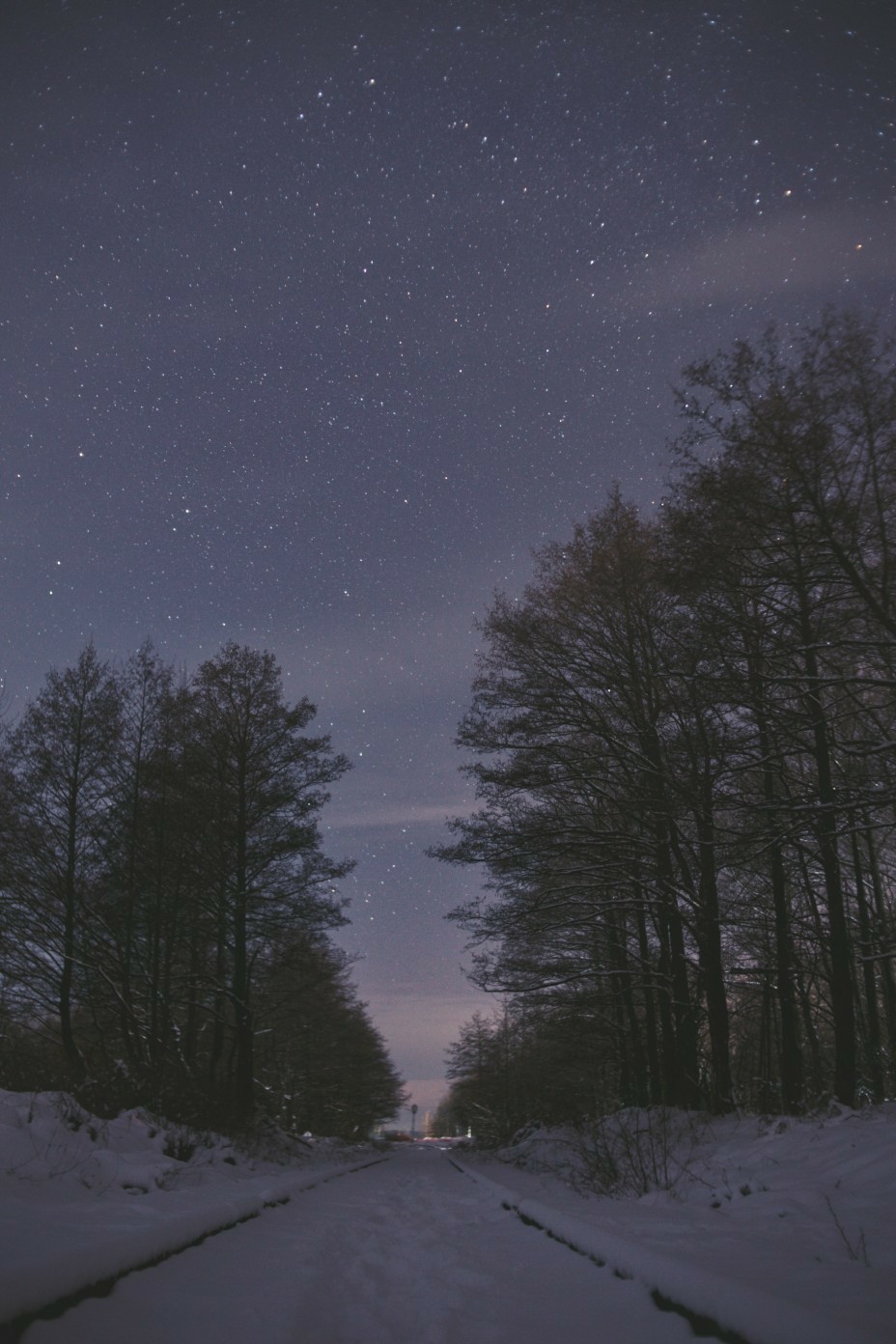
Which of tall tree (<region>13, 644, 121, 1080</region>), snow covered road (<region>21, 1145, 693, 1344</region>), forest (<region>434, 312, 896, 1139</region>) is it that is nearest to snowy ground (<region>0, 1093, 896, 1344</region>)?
snow covered road (<region>21, 1145, 693, 1344</region>)

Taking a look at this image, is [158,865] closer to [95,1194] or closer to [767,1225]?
[95,1194]

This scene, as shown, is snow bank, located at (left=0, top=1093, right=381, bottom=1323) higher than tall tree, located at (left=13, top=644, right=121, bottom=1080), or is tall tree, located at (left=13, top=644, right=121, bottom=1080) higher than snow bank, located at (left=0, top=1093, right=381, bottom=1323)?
tall tree, located at (left=13, top=644, right=121, bottom=1080)

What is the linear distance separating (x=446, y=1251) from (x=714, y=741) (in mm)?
7301

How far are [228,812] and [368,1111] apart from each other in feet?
152

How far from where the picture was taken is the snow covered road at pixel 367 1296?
9.08ft

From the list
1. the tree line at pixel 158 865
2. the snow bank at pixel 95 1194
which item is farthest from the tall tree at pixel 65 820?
the snow bank at pixel 95 1194

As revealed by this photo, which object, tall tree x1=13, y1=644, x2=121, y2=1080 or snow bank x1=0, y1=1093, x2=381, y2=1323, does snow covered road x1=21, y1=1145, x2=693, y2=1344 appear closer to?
snow bank x1=0, y1=1093, x2=381, y2=1323

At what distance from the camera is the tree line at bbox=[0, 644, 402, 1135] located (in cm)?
1501

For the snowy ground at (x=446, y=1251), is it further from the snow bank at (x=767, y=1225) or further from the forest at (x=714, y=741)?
the forest at (x=714, y=741)

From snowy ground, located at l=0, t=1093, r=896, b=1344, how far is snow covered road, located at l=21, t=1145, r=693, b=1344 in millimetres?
16

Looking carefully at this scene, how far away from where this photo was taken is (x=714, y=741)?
10.5 m

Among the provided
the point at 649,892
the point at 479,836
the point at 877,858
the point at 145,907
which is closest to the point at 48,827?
the point at 145,907

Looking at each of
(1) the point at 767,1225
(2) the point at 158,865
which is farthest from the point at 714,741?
(2) the point at 158,865

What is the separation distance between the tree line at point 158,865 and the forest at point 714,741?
5.31 m
